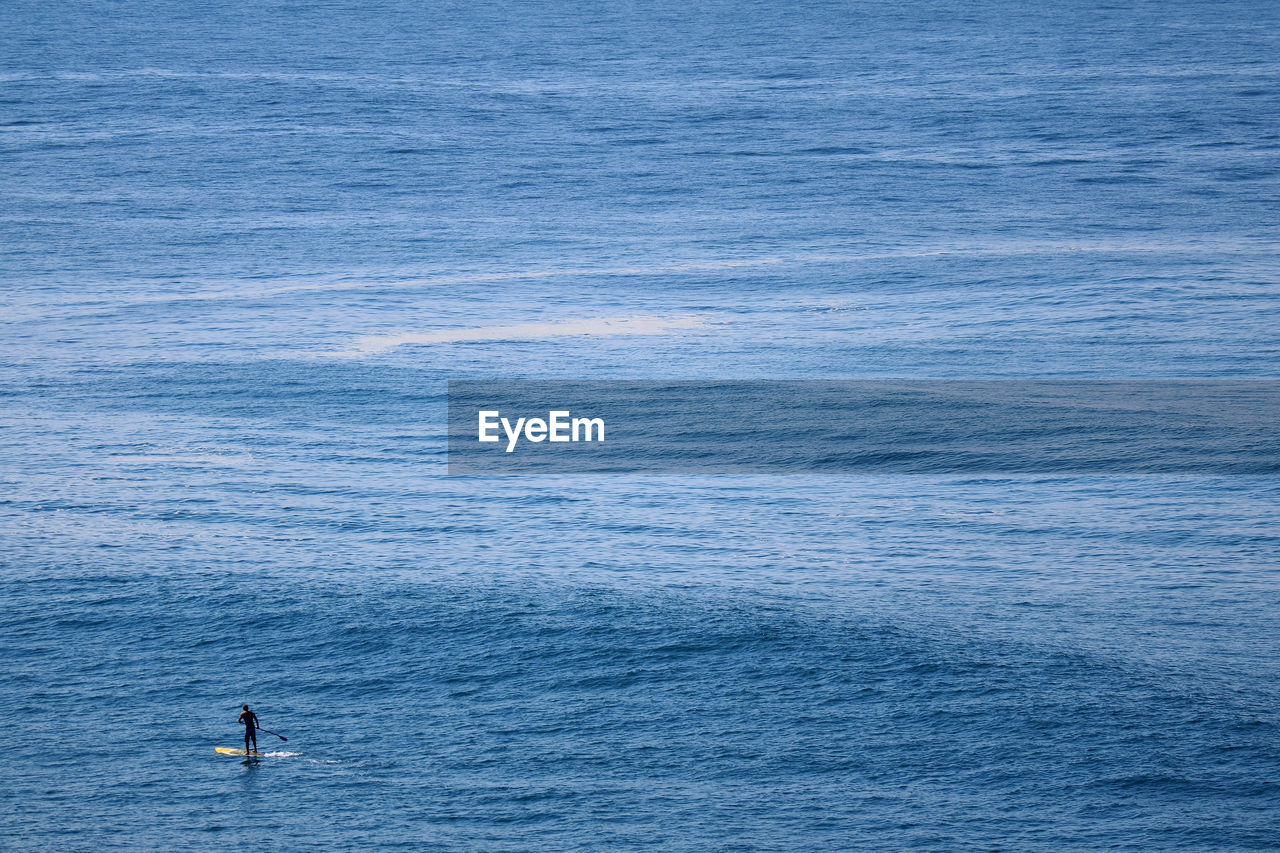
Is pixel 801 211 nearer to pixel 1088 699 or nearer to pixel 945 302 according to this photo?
pixel 945 302

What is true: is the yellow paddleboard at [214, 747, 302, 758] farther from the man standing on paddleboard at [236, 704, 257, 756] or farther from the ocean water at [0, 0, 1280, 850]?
the ocean water at [0, 0, 1280, 850]

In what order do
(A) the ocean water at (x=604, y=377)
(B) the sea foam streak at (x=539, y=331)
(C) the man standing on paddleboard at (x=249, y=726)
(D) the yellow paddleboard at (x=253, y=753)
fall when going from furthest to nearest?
1. (B) the sea foam streak at (x=539, y=331)
2. (D) the yellow paddleboard at (x=253, y=753)
3. (A) the ocean water at (x=604, y=377)
4. (C) the man standing on paddleboard at (x=249, y=726)

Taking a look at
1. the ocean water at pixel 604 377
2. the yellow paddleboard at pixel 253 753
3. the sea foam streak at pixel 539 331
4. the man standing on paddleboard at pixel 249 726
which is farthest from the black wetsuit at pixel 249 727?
the sea foam streak at pixel 539 331

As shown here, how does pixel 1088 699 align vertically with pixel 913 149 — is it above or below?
below

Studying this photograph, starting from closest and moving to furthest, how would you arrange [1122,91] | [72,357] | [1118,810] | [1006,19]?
[1118,810]
[72,357]
[1122,91]
[1006,19]

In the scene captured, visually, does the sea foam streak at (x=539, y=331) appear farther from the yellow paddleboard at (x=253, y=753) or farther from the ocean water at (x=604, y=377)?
the yellow paddleboard at (x=253, y=753)

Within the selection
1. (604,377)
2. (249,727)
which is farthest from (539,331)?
(249,727)

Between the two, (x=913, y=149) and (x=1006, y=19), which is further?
(x=1006, y=19)

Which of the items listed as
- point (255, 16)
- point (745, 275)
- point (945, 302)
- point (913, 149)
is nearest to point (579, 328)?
point (745, 275)
